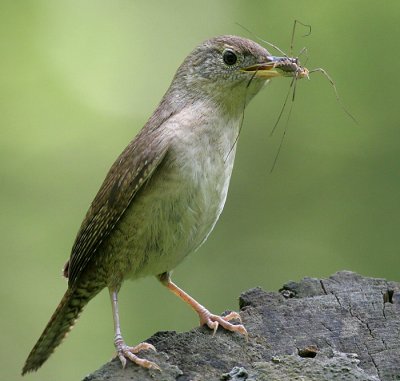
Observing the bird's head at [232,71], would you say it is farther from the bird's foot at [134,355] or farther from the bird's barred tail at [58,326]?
the bird's foot at [134,355]

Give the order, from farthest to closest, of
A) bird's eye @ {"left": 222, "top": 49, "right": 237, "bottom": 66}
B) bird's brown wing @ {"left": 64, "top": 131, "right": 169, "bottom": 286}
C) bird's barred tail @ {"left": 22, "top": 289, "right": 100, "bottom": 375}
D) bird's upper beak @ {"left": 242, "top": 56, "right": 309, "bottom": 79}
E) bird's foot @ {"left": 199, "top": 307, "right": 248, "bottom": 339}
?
bird's barred tail @ {"left": 22, "top": 289, "right": 100, "bottom": 375} < bird's eye @ {"left": 222, "top": 49, "right": 237, "bottom": 66} < bird's upper beak @ {"left": 242, "top": 56, "right": 309, "bottom": 79} < bird's brown wing @ {"left": 64, "top": 131, "right": 169, "bottom": 286} < bird's foot @ {"left": 199, "top": 307, "right": 248, "bottom": 339}

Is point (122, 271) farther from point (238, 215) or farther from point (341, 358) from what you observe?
point (238, 215)

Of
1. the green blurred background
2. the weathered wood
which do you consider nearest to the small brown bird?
the weathered wood

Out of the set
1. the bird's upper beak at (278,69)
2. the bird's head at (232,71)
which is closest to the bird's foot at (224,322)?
the bird's head at (232,71)

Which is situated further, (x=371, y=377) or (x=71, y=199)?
(x=71, y=199)

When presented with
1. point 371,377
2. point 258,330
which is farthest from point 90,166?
point 371,377

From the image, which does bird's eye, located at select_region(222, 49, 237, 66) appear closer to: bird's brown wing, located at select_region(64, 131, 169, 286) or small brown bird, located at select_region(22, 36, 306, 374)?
small brown bird, located at select_region(22, 36, 306, 374)

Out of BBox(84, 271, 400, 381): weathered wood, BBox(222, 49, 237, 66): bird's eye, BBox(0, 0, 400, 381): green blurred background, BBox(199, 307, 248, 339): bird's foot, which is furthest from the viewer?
BBox(0, 0, 400, 381): green blurred background
